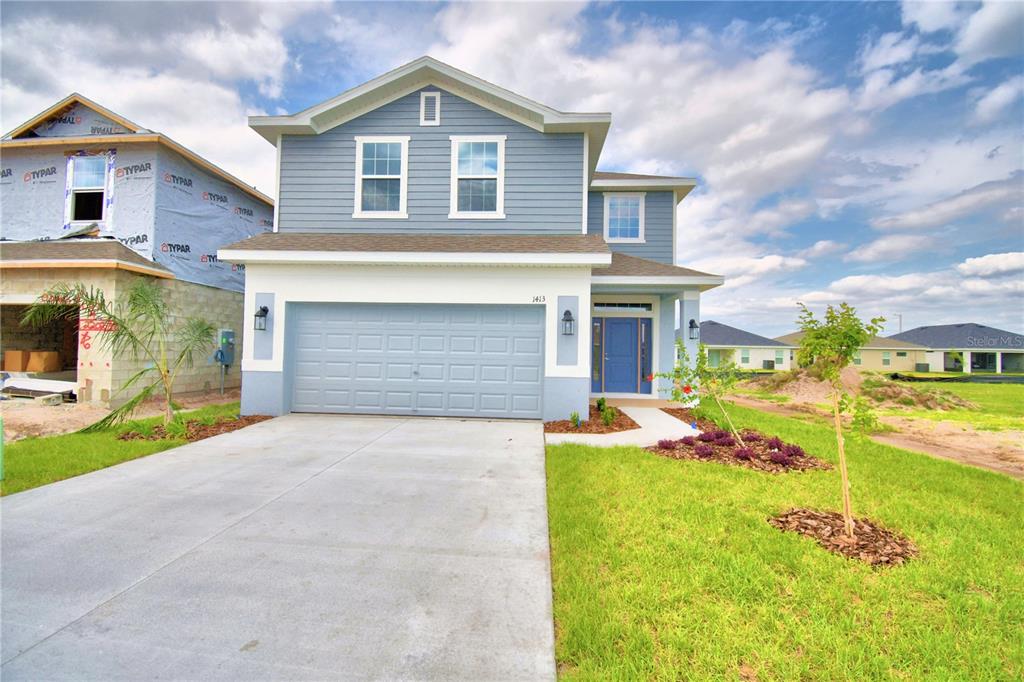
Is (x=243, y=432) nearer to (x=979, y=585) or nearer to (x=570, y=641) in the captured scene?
(x=570, y=641)

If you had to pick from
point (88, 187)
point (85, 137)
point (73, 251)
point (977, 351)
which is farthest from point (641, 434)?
point (977, 351)

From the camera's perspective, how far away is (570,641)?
8.35 feet

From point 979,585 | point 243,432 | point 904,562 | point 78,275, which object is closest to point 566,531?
point 904,562

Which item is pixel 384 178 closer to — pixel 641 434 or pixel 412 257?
pixel 412 257

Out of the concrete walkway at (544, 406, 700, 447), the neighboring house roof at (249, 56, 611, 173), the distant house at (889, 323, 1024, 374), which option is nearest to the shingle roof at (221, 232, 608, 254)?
the neighboring house roof at (249, 56, 611, 173)

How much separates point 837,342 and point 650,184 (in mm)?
10119

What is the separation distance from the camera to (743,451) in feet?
21.3

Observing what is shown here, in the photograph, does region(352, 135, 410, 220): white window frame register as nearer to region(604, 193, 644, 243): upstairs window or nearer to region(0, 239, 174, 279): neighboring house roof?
region(0, 239, 174, 279): neighboring house roof

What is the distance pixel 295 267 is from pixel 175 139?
6.36 m

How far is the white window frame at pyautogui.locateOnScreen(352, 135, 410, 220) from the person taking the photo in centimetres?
1004

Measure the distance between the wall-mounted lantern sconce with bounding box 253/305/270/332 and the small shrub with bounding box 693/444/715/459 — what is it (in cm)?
857

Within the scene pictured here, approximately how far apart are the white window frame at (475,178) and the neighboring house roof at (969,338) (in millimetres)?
43569

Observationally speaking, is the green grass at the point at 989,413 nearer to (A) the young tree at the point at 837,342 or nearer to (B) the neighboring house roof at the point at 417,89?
(A) the young tree at the point at 837,342

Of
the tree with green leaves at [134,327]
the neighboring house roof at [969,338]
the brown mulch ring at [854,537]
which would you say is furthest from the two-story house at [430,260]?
the neighboring house roof at [969,338]
